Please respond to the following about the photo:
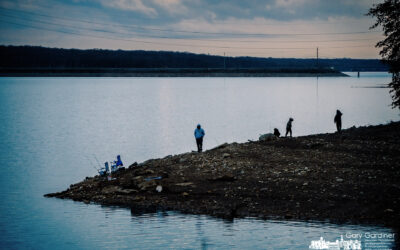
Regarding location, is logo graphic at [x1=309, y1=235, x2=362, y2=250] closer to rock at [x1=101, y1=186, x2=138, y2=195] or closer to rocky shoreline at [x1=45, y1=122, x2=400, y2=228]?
Result: rocky shoreline at [x1=45, y1=122, x2=400, y2=228]

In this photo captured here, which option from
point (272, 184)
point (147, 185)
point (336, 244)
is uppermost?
point (272, 184)

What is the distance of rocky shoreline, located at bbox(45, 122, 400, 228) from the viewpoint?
1664cm

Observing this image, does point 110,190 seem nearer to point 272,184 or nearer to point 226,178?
point 226,178

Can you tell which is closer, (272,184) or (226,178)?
(272,184)

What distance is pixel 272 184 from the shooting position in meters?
18.8

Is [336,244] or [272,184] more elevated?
[272,184]

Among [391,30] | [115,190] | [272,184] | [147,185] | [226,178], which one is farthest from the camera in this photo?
[391,30]

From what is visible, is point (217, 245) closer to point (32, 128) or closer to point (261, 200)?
point (261, 200)

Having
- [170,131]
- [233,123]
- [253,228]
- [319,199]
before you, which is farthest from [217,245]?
[233,123]

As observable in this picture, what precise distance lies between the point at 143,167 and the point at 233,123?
41.0 m

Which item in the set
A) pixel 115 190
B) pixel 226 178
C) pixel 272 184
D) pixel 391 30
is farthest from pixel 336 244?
pixel 391 30

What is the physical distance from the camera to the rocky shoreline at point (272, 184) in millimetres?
16641

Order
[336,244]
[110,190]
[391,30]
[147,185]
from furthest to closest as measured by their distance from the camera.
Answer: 1. [391,30]
2. [110,190]
3. [147,185]
4. [336,244]

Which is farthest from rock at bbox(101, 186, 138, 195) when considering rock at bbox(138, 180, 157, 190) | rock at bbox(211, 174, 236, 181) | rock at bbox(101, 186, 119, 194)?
rock at bbox(211, 174, 236, 181)
